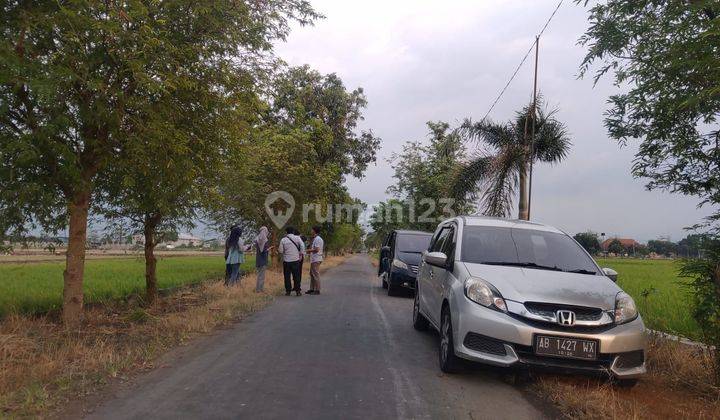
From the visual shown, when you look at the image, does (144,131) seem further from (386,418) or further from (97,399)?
(386,418)

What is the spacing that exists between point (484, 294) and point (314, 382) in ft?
6.50

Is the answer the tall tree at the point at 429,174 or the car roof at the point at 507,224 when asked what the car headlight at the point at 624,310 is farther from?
the tall tree at the point at 429,174

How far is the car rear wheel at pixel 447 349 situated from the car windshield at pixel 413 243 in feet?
30.1

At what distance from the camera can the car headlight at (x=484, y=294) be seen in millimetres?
5656

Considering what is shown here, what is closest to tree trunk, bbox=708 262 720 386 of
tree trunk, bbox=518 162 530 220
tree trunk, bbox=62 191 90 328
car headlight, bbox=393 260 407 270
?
tree trunk, bbox=62 191 90 328

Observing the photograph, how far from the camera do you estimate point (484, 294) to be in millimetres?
5809

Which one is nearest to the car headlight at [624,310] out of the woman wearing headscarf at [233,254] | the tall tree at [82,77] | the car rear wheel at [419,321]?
the car rear wheel at [419,321]

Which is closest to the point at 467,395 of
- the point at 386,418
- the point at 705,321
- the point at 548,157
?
the point at 386,418

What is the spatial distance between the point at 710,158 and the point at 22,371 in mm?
8721

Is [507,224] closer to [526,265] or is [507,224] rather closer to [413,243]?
[526,265]

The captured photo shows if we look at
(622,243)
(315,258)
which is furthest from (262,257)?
(622,243)

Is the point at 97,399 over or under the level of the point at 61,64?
under

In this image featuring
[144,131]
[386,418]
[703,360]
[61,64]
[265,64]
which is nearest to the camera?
[386,418]

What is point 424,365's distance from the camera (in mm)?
6688
